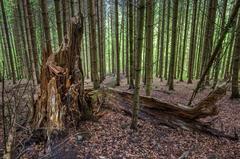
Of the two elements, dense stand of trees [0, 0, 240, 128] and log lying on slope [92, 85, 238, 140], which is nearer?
log lying on slope [92, 85, 238, 140]

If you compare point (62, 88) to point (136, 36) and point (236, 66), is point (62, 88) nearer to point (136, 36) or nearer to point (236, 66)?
point (136, 36)

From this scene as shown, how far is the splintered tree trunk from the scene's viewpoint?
15.1 ft

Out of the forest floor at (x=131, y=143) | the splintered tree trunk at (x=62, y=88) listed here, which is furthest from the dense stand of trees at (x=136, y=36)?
the forest floor at (x=131, y=143)

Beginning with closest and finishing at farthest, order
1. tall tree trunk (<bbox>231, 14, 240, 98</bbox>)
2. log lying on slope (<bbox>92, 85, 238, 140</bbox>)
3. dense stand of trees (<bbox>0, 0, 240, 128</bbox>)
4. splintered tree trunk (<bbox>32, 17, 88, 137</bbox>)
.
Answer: splintered tree trunk (<bbox>32, 17, 88, 137</bbox>), log lying on slope (<bbox>92, 85, 238, 140</bbox>), dense stand of trees (<bbox>0, 0, 240, 128</bbox>), tall tree trunk (<bbox>231, 14, 240, 98</bbox>)

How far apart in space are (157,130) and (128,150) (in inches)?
48.0

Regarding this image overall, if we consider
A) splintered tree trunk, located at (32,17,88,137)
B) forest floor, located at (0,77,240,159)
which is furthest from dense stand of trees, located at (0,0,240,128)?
forest floor, located at (0,77,240,159)

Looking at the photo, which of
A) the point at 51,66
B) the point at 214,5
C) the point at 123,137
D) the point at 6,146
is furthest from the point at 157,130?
the point at 214,5

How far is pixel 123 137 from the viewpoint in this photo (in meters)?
4.94

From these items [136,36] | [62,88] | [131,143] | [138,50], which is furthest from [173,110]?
[136,36]

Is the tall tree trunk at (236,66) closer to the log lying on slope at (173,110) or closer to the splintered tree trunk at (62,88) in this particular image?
the log lying on slope at (173,110)

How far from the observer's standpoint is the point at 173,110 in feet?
18.8

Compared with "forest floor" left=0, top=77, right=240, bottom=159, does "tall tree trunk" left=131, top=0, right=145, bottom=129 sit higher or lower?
higher

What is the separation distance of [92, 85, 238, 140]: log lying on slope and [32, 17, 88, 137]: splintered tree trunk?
130 cm

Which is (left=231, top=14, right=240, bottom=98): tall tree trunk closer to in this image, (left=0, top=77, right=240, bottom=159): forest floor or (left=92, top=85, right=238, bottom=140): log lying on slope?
(left=0, top=77, right=240, bottom=159): forest floor
